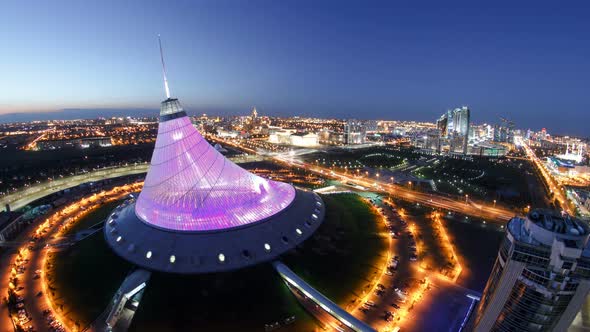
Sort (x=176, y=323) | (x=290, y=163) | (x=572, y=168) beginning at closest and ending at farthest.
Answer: (x=176, y=323) < (x=572, y=168) < (x=290, y=163)

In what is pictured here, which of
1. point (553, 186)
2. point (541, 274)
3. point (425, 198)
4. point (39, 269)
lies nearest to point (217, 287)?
point (39, 269)

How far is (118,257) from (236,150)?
88.5 metres

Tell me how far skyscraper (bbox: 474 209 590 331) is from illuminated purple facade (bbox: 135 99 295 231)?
21.7 meters

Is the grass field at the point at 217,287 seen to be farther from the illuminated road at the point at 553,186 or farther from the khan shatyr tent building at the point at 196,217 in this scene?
the illuminated road at the point at 553,186

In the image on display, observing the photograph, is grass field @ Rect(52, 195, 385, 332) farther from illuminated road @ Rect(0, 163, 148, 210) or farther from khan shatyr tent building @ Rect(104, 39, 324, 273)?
illuminated road @ Rect(0, 163, 148, 210)

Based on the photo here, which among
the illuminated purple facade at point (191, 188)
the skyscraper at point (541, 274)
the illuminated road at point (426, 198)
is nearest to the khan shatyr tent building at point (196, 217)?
the illuminated purple facade at point (191, 188)

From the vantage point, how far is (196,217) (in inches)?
1141

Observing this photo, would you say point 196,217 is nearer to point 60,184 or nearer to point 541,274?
point 541,274

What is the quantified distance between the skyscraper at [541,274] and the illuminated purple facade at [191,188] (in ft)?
71.3

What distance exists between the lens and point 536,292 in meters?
15.1

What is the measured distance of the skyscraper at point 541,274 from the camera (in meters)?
14.2

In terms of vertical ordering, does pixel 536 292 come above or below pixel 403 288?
above

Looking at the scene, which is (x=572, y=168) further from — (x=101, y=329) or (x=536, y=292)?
(x=101, y=329)

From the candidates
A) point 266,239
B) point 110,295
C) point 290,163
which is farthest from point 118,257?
point 290,163
